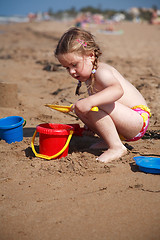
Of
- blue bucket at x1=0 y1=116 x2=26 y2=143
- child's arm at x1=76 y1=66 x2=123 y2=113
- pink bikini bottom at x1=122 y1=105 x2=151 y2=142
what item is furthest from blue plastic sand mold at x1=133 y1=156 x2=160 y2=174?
blue bucket at x1=0 y1=116 x2=26 y2=143

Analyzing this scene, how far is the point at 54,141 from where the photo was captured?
7.29 ft

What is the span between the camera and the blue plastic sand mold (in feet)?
6.34

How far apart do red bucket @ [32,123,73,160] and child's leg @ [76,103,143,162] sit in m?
0.25

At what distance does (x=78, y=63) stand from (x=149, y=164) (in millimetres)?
949

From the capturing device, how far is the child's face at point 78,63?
6.93ft

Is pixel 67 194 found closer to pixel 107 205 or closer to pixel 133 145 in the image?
pixel 107 205

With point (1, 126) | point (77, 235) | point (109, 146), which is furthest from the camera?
point (1, 126)

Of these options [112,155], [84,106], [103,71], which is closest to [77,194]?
[112,155]

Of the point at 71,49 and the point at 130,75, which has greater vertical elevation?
the point at 71,49

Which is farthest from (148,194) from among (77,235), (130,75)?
(130,75)

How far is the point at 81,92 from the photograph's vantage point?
153 inches

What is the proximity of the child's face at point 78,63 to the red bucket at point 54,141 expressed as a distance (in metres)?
0.46

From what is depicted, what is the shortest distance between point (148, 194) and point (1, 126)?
4.82ft

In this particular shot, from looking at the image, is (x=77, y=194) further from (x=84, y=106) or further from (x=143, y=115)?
(x=143, y=115)
